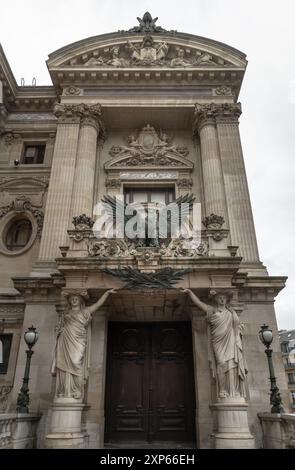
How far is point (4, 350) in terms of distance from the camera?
15477mm

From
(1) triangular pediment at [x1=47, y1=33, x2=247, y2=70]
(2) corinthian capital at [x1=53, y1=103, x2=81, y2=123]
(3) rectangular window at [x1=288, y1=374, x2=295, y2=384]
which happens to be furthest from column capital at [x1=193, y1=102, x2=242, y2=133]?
(3) rectangular window at [x1=288, y1=374, x2=295, y2=384]

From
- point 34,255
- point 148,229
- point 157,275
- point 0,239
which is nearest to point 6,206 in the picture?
point 0,239

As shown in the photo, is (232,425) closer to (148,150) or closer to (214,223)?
(214,223)

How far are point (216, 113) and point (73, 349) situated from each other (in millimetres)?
14035

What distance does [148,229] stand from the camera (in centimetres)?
1691

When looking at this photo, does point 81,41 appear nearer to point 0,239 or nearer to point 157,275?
point 0,239

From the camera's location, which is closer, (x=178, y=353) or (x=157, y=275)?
(x=157, y=275)

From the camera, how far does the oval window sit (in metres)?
18.4

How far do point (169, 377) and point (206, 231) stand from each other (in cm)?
606

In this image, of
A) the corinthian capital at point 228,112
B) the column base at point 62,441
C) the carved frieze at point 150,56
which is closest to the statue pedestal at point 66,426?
the column base at point 62,441

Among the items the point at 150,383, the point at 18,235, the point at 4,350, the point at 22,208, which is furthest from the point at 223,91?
the point at 4,350

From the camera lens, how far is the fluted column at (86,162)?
55.1 ft

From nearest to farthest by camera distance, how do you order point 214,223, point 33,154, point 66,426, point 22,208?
point 66,426
point 214,223
point 22,208
point 33,154

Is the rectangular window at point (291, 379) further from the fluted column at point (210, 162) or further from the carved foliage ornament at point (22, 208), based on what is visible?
the carved foliage ornament at point (22, 208)
